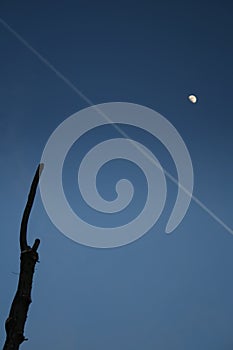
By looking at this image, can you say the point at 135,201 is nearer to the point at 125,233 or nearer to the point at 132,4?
the point at 125,233

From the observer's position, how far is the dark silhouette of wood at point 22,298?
1.44 feet

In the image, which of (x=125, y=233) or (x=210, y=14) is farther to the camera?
(x=125, y=233)

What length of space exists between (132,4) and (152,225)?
206 cm

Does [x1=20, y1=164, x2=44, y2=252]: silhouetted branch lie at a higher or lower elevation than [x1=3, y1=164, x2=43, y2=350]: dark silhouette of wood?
higher

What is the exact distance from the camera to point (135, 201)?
4.09m

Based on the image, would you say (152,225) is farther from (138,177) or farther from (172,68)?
(172,68)

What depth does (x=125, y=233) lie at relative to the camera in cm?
404

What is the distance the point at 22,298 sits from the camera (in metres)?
0.46

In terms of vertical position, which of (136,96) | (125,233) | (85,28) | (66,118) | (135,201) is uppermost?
(85,28)

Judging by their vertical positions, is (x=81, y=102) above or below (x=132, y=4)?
below

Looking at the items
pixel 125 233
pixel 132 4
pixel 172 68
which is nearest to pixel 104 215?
pixel 125 233

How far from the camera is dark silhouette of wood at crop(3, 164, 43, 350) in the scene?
44cm

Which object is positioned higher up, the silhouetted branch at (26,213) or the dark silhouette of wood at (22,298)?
the silhouetted branch at (26,213)

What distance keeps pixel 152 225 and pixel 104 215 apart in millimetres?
475
